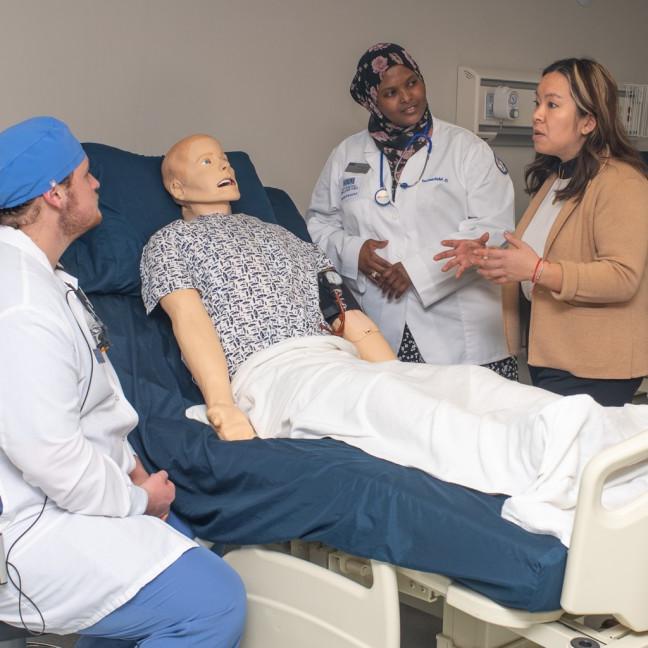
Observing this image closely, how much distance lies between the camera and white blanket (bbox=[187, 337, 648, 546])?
1.62 m

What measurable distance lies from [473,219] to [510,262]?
1.61 ft

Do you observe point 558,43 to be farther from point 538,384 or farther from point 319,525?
point 319,525

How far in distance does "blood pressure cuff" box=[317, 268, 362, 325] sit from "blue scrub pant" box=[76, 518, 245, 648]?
38.8 inches

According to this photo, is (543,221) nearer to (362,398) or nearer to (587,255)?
(587,255)

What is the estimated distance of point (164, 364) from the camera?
7.84 ft

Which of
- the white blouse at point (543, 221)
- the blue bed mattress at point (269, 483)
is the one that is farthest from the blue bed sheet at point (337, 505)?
the white blouse at point (543, 221)

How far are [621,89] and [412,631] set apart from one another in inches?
115

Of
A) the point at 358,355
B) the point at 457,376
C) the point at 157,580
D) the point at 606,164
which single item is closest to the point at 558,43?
the point at 606,164

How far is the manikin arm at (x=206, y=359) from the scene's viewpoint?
2129 millimetres

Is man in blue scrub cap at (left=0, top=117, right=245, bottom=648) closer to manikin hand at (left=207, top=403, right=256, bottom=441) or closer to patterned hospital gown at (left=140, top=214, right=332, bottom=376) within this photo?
manikin hand at (left=207, top=403, right=256, bottom=441)

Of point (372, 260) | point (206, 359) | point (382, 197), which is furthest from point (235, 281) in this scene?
point (382, 197)

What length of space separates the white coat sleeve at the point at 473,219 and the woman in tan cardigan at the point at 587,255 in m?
0.33

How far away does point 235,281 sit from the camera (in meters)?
2.38

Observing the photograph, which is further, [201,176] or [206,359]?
[201,176]
